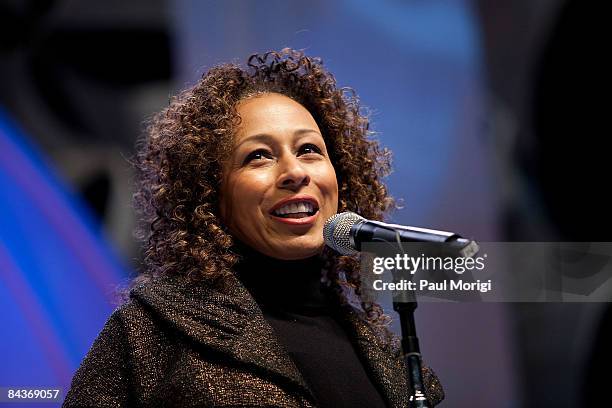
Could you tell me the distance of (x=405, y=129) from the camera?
2150mm

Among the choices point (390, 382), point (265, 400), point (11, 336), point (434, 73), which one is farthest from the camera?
point (434, 73)

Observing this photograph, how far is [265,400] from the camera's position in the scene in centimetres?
129

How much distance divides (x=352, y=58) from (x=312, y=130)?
649 mm

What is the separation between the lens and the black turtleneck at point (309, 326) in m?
1.41

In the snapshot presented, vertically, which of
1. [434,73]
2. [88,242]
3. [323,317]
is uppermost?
[434,73]

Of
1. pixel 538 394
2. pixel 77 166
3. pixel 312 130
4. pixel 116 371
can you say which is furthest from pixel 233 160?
pixel 538 394

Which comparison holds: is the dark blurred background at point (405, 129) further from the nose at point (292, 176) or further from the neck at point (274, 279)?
the nose at point (292, 176)

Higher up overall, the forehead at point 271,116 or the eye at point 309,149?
the forehead at point 271,116

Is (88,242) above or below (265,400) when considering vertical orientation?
above

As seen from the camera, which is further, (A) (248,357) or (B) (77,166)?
(B) (77,166)

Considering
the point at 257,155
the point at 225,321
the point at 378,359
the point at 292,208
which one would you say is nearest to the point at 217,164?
the point at 257,155

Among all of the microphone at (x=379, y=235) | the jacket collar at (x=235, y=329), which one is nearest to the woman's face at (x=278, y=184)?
the jacket collar at (x=235, y=329)

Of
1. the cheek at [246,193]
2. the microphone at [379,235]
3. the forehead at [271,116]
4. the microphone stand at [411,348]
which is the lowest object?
the microphone stand at [411,348]

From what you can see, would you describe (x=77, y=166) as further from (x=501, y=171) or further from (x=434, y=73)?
(x=501, y=171)
